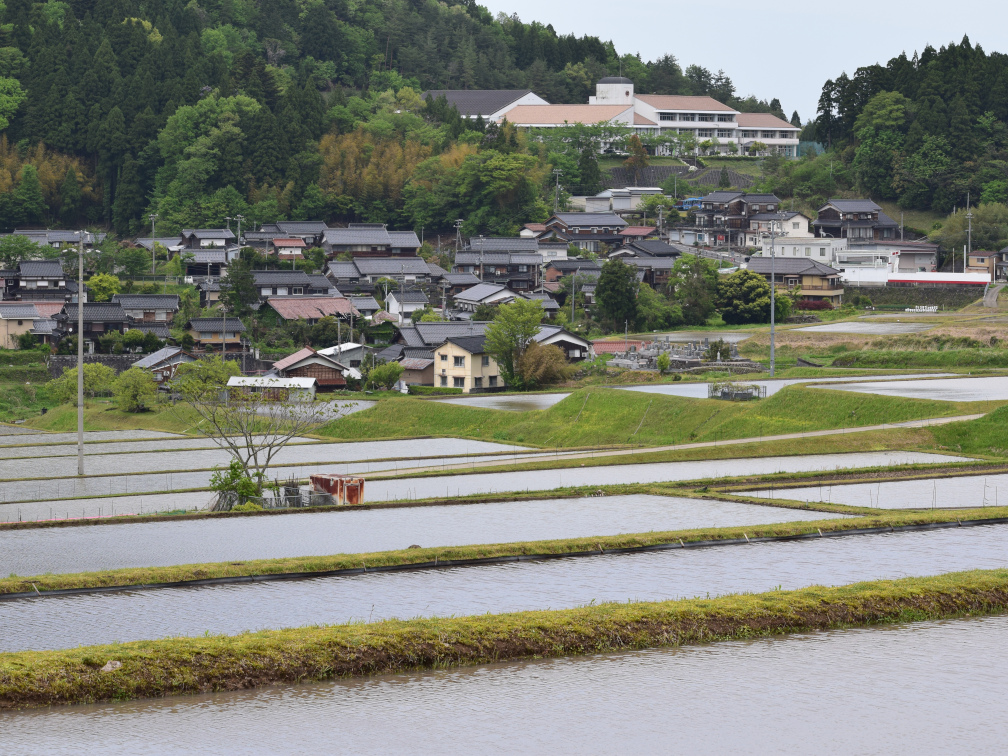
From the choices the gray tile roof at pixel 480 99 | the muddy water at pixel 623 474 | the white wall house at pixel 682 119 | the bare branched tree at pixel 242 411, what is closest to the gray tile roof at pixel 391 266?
the bare branched tree at pixel 242 411

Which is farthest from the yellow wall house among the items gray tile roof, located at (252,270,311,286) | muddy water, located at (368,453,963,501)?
muddy water, located at (368,453,963,501)

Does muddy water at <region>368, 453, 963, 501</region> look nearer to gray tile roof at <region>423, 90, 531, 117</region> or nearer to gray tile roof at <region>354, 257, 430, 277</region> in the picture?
gray tile roof at <region>354, 257, 430, 277</region>

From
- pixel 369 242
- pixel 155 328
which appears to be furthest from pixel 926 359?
pixel 369 242

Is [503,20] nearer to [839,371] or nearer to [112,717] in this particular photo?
[839,371]

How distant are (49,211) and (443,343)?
3441 cm

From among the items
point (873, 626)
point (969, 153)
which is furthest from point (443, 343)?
point (969, 153)

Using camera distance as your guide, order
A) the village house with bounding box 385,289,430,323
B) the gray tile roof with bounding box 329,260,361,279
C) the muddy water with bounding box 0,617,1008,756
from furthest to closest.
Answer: the gray tile roof with bounding box 329,260,361,279 < the village house with bounding box 385,289,430,323 < the muddy water with bounding box 0,617,1008,756

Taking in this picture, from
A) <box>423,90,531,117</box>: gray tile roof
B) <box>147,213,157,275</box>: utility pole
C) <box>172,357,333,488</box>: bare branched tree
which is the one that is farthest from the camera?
<box>423,90,531,117</box>: gray tile roof

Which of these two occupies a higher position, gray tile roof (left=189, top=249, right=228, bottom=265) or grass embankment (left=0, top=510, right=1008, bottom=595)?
gray tile roof (left=189, top=249, right=228, bottom=265)

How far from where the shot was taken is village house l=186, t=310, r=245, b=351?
40719 millimetres

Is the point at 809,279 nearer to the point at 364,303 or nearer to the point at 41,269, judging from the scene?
the point at 364,303

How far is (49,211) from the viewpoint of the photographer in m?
61.5

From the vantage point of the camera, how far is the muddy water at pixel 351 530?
497 inches

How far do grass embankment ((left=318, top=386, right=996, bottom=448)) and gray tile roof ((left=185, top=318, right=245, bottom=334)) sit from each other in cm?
1227
